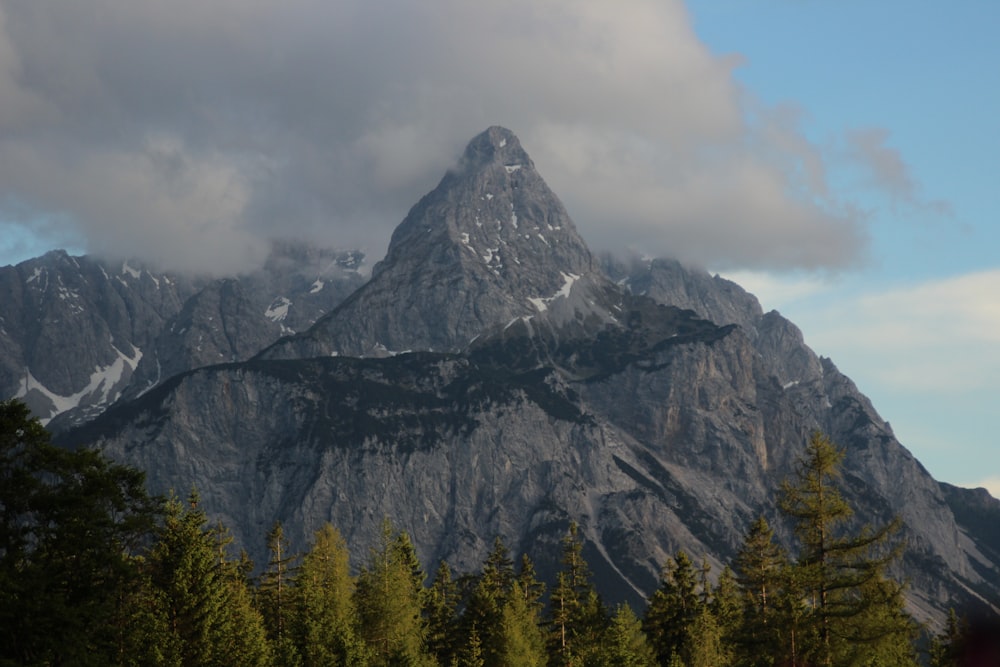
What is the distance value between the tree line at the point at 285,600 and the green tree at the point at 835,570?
0.07m

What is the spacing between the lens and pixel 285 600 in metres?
101

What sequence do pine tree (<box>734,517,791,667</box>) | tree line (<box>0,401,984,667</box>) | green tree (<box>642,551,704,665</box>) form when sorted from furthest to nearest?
green tree (<box>642,551,704,665</box>) < pine tree (<box>734,517,791,667</box>) < tree line (<box>0,401,984,667</box>)

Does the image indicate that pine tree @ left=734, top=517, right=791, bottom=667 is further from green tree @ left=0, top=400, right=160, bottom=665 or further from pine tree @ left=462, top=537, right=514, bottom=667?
green tree @ left=0, top=400, right=160, bottom=665

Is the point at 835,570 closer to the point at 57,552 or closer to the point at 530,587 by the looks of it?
the point at 57,552

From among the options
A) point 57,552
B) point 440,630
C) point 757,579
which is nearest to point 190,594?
point 57,552

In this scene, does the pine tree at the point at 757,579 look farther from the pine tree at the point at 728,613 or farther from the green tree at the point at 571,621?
the green tree at the point at 571,621

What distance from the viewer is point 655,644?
3770 inches

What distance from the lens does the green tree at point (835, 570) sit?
48.3 metres

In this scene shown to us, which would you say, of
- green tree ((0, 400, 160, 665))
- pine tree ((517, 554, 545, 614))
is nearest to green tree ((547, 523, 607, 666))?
pine tree ((517, 554, 545, 614))

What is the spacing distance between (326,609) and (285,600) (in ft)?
34.1

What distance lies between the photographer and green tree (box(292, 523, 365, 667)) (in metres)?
76.8

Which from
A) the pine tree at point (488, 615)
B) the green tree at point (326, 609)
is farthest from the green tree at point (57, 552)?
the pine tree at point (488, 615)

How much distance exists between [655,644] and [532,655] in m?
10.3

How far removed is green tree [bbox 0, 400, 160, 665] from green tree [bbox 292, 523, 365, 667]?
79.3 feet
